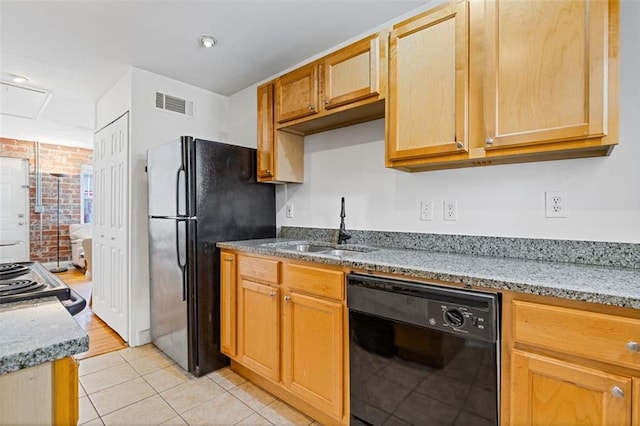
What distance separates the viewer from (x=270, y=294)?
1.98 m

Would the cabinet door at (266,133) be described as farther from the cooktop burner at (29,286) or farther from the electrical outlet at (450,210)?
the cooktop burner at (29,286)

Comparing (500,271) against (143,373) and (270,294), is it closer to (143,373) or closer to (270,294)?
(270,294)

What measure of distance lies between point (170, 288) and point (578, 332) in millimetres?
2422

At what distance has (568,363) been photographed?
3.39 feet

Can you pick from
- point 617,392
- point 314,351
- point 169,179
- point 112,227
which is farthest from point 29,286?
point 112,227

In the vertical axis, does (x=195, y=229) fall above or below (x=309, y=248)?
above

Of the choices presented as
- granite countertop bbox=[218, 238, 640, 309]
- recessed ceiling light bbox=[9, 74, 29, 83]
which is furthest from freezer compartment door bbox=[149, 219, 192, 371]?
→ recessed ceiling light bbox=[9, 74, 29, 83]

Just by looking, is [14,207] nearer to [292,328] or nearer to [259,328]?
[259,328]

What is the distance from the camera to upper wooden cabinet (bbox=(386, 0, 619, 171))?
1.24 m

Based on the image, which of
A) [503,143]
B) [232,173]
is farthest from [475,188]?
[232,173]

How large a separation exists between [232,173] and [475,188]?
5.45ft

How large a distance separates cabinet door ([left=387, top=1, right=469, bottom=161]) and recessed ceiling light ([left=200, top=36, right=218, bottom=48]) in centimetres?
131

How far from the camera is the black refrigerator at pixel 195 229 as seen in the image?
2.26m

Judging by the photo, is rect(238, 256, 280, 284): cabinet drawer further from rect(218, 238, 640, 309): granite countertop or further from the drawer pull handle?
the drawer pull handle
